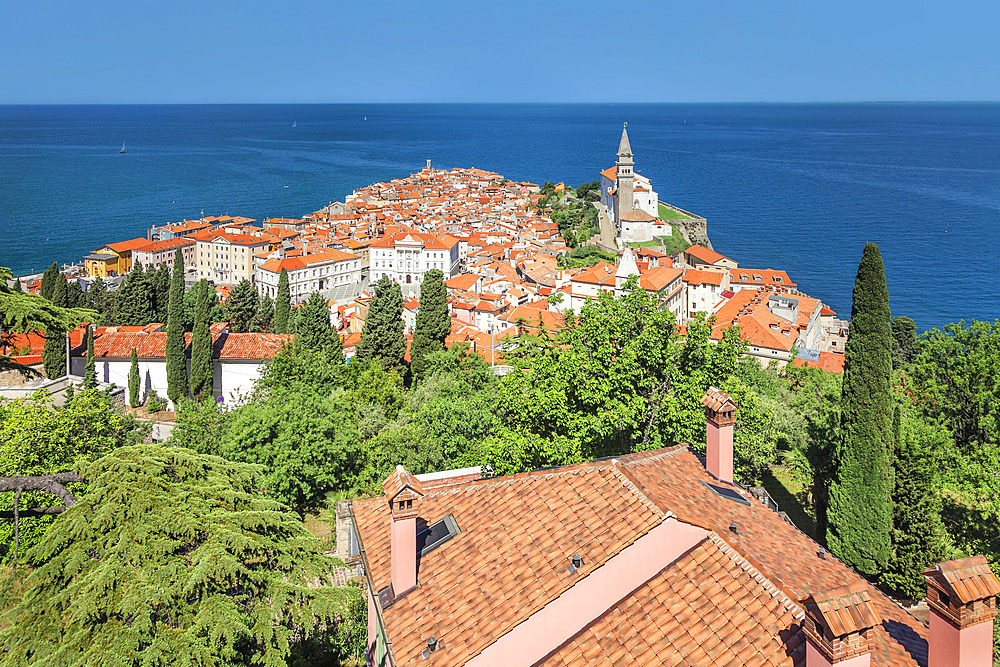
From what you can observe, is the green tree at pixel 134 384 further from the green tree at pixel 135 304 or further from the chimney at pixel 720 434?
the chimney at pixel 720 434

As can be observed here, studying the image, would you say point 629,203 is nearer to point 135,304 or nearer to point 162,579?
point 135,304

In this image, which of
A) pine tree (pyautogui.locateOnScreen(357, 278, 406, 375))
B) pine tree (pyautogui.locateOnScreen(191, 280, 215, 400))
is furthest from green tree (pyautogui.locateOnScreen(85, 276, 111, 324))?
pine tree (pyautogui.locateOnScreen(357, 278, 406, 375))

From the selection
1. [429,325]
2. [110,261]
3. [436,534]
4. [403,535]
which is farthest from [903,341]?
[110,261]

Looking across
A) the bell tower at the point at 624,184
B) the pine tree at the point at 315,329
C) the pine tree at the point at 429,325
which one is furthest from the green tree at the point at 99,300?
the bell tower at the point at 624,184

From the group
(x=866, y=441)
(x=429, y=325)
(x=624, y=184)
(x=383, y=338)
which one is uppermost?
(x=624, y=184)

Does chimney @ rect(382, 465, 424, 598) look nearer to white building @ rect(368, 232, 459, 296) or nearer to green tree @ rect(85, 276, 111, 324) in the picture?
green tree @ rect(85, 276, 111, 324)

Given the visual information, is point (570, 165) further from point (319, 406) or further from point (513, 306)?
point (319, 406)
